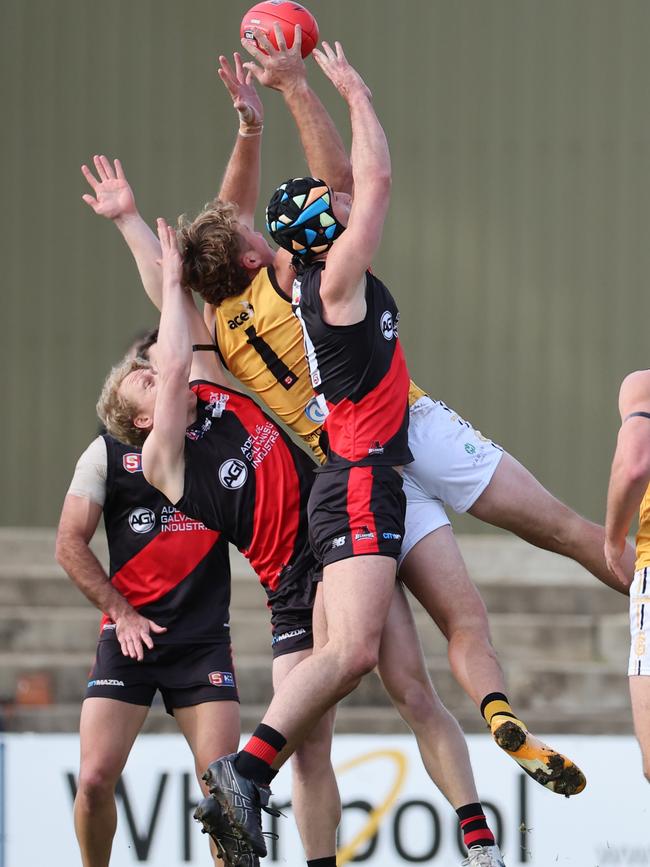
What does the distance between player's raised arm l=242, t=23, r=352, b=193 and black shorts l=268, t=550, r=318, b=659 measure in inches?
61.7

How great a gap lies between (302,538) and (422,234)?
776cm

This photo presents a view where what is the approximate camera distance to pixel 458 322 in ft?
42.4

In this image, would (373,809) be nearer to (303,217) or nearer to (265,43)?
(303,217)

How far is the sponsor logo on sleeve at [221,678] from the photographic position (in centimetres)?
607

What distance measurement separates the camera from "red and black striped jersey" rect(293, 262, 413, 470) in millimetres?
5020

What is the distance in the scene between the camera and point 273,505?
5504 millimetres

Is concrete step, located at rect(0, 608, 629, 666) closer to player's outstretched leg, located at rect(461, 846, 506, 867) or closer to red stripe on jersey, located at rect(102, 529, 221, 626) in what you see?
red stripe on jersey, located at rect(102, 529, 221, 626)

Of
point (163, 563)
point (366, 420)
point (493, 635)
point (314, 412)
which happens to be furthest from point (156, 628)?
point (493, 635)

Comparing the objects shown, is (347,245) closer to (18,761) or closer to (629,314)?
(18,761)

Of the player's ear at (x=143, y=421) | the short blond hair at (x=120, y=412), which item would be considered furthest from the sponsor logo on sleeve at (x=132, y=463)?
the player's ear at (x=143, y=421)

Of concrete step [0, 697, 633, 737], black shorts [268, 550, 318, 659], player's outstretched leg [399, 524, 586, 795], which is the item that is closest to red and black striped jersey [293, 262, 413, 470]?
player's outstretched leg [399, 524, 586, 795]

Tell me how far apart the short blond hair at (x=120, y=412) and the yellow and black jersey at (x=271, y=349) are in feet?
1.45

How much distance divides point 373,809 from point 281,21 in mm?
4323

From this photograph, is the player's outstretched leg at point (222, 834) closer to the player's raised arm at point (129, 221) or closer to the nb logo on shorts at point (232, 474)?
the nb logo on shorts at point (232, 474)
